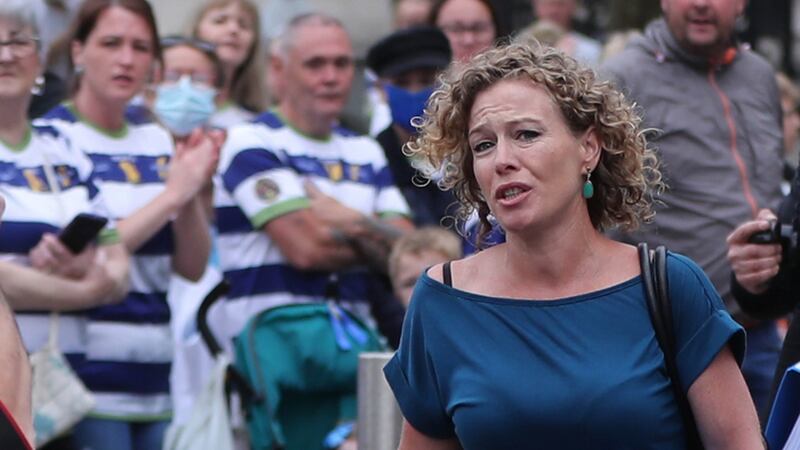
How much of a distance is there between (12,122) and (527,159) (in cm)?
282

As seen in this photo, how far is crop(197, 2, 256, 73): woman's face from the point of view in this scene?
342 inches

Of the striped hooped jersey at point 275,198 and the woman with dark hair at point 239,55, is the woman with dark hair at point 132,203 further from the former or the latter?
the woman with dark hair at point 239,55

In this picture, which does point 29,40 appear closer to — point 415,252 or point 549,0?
point 415,252

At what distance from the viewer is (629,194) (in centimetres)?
409

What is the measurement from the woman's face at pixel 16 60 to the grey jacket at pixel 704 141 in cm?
204

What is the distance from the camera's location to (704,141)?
6449 millimetres

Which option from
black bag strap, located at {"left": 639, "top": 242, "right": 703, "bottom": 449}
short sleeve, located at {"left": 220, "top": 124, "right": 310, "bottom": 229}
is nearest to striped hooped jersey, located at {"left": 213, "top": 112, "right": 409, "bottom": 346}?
short sleeve, located at {"left": 220, "top": 124, "right": 310, "bottom": 229}

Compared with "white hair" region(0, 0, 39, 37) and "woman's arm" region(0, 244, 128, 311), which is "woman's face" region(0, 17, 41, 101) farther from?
"woman's arm" region(0, 244, 128, 311)

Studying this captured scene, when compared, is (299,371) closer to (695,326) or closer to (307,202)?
(307,202)


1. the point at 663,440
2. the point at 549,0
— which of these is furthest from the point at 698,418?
the point at 549,0

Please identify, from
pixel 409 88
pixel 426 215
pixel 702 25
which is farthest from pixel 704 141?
pixel 409 88

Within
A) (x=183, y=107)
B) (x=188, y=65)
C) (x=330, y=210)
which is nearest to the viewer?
(x=330, y=210)

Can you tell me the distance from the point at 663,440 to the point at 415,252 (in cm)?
318

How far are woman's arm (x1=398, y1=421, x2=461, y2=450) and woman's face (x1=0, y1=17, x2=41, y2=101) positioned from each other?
2715 mm
